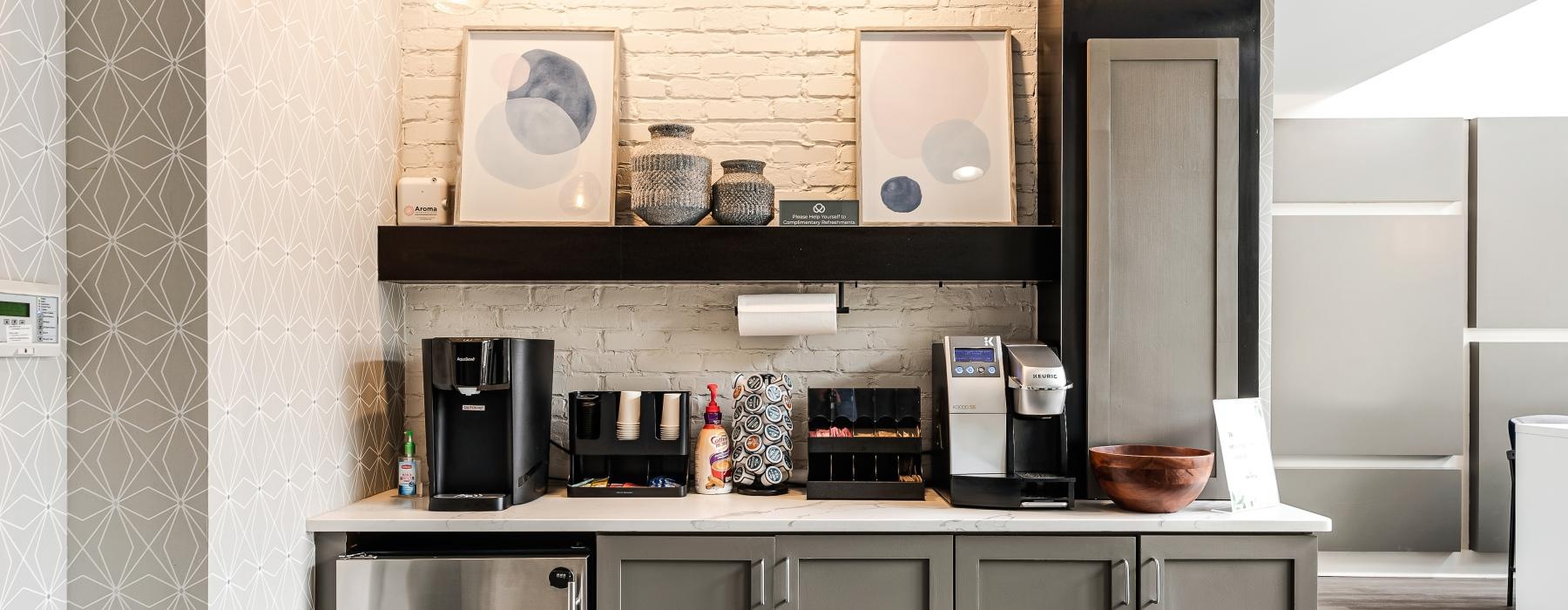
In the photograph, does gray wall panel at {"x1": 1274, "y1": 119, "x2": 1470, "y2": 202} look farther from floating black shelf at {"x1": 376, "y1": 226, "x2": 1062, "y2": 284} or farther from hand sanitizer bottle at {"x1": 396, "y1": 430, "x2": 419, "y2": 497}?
hand sanitizer bottle at {"x1": 396, "y1": 430, "x2": 419, "y2": 497}

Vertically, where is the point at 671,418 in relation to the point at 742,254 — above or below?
below

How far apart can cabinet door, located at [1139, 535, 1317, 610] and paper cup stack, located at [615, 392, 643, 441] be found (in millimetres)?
1343

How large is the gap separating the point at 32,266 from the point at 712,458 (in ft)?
5.16

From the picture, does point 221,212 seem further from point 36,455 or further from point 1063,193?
point 1063,193

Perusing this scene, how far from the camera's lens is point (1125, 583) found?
2.19 m

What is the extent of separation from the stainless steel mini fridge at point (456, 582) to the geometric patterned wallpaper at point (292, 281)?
14cm

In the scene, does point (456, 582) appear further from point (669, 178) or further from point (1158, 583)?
point (1158, 583)

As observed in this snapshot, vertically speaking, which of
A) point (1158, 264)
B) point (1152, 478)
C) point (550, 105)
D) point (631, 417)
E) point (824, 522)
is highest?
point (550, 105)

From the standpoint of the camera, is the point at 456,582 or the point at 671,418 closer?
the point at 456,582

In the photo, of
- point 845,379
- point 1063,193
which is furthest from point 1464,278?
point 845,379

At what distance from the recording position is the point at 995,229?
2521 mm

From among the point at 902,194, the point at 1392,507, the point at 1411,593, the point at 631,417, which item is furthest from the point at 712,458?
the point at 1392,507

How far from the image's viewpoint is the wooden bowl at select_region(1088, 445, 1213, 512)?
87.3 inches

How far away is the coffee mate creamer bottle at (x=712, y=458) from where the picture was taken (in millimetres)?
2584
